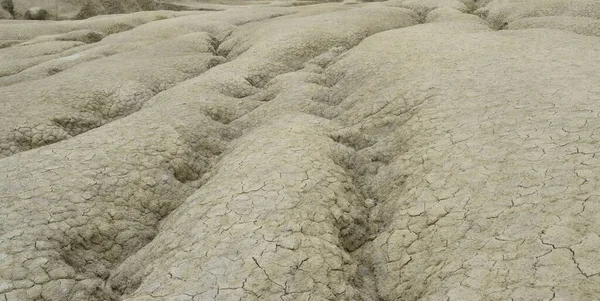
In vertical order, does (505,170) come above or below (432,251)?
above

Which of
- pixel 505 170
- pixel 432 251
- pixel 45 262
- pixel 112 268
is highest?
pixel 505 170

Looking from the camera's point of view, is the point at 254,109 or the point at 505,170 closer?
the point at 505,170

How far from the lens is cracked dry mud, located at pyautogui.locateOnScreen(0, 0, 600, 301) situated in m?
4.09

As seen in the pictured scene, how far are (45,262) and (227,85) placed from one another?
5694 millimetres

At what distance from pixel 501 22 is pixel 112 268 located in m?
12.8

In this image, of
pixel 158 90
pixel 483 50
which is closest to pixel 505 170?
pixel 483 50

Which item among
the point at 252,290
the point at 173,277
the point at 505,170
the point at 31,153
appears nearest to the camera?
the point at 252,290

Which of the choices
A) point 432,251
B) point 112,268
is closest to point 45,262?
point 112,268

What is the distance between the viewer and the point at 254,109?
8719mm

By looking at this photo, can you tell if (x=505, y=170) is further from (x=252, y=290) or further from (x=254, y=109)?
(x=254, y=109)

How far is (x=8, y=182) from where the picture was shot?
19.8ft

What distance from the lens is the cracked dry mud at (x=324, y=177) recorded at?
4.09 m

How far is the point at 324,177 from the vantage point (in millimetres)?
5625

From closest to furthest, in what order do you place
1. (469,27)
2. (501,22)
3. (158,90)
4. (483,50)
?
(483,50) → (158,90) → (469,27) → (501,22)
